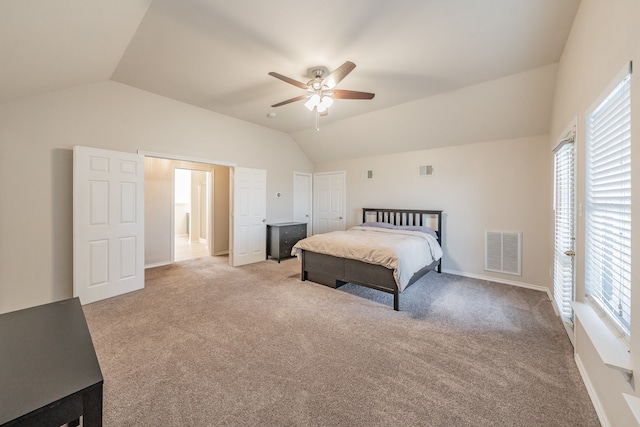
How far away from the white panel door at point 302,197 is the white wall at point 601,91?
16.2ft

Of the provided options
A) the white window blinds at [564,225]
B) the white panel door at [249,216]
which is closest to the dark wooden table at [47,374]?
the white window blinds at [564,225]

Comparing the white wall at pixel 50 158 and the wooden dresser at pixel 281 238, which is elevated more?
the white wall at pixel 50 158

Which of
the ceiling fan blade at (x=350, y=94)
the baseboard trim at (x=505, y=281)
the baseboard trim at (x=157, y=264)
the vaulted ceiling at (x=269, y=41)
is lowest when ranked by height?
the baseboard trim at (x=505, y=281)

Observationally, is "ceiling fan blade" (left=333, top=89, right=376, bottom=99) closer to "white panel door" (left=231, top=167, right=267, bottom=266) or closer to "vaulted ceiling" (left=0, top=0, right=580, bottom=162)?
"vaulted ceiling" (left=0, top=0, right=580, bottom=162)

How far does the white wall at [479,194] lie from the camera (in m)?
3.92

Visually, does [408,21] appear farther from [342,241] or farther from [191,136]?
[191,136]

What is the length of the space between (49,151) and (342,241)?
12.6ft

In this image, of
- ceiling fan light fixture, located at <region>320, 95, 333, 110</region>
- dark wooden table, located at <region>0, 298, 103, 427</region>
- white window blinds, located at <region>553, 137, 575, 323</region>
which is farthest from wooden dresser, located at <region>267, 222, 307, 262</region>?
white window blinds, located at <region>553, 137, 575, 323</region>

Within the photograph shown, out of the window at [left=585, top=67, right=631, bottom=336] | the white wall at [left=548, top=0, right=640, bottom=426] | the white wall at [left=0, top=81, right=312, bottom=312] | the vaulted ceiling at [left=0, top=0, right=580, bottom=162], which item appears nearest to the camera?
the white wall at [left=548, top=0, right=640, bottom=426]

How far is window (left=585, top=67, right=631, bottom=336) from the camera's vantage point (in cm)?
138

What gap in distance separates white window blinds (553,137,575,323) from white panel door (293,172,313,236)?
483cm

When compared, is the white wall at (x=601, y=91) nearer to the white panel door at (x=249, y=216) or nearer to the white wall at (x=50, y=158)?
the white panel door at (x=249, y=216)

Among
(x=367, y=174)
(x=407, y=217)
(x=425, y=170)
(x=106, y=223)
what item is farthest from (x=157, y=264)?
(x=425, y=170)

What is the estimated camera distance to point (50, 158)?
3.13m
